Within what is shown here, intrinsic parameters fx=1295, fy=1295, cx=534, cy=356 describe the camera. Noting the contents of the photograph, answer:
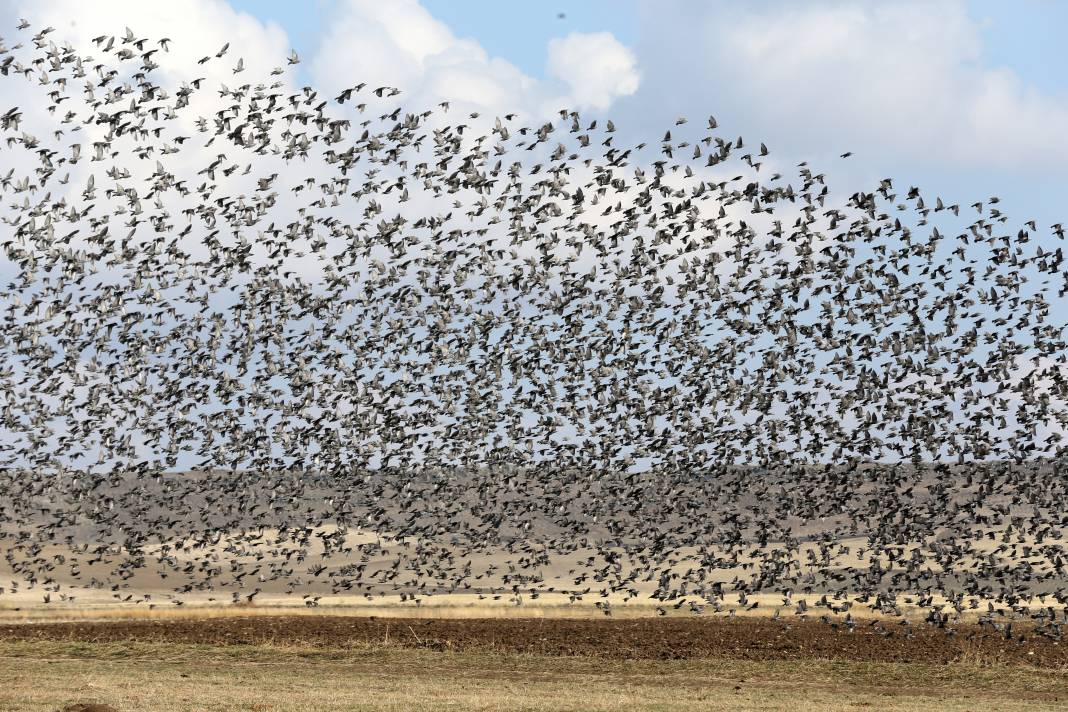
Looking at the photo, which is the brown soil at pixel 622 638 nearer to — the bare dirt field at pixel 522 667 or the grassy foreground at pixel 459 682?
the bare dirt field at pixel 522 667

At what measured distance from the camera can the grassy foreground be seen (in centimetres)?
2545

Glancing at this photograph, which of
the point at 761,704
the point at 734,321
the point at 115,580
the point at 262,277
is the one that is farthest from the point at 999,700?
the point at 115,580

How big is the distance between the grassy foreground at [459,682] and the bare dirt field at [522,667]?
59mm

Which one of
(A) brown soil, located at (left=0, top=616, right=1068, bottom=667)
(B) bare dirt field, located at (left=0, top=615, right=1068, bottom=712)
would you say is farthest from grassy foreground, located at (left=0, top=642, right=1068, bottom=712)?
(A) brown soil, located at (left=0, top=616, right=1068, bottom=667)

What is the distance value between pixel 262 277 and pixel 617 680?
17.4m

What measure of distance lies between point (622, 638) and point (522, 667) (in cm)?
703

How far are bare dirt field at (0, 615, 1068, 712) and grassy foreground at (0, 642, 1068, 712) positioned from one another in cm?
6

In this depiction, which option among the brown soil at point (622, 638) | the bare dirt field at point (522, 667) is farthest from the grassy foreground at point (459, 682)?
the brown soil at point (622, 638)

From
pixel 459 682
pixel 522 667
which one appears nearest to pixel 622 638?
pixel 522 667

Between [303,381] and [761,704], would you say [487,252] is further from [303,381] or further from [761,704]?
[761,704]

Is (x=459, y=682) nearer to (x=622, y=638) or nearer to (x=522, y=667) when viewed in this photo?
(x=522, y=667)

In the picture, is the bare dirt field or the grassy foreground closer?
the grassy foreground

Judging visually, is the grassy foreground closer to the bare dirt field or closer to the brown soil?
the bare dirt field

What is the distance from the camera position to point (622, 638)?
39.8 meters
